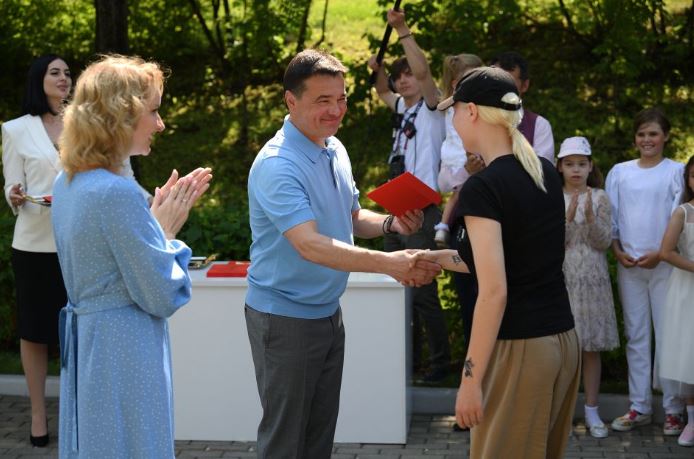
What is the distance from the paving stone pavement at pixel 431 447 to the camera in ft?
20.0

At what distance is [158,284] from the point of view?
11.5 feet

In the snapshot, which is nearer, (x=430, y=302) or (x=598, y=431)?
(x=598, y=431)

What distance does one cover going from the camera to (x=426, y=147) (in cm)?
709

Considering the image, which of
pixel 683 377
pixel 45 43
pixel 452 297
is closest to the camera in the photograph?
pixel 683 377

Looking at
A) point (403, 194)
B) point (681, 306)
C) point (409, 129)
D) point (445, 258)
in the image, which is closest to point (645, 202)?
point (681, 306)

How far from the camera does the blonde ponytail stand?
11.9ft

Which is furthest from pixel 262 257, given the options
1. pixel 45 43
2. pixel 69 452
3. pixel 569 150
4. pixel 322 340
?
pixel 45 43

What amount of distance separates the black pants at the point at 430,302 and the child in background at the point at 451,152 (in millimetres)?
186

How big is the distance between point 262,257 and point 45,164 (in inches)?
92.7

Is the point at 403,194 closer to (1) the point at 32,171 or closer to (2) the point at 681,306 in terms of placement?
(2) the point at 681,306

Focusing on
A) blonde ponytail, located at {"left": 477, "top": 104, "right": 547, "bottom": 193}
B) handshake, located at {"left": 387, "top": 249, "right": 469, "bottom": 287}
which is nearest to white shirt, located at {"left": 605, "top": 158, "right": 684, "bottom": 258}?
handshake, located at {"left": 387, "top": 249, "right": 469, "bottom": 287}

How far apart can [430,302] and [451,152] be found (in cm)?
104

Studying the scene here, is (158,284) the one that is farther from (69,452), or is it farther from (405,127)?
(405,127)

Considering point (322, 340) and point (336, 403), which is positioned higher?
point (322, 340)
